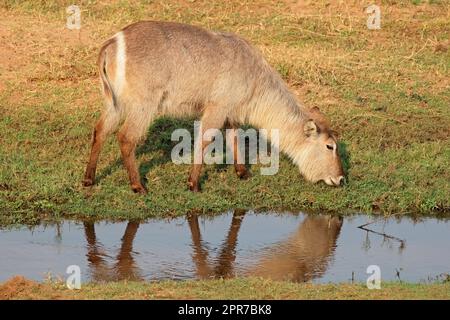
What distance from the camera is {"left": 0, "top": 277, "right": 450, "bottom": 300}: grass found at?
5.54 m

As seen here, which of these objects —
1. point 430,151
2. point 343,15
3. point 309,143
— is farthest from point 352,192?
point 343,15

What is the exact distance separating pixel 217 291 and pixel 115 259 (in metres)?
1.27

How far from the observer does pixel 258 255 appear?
699 cm

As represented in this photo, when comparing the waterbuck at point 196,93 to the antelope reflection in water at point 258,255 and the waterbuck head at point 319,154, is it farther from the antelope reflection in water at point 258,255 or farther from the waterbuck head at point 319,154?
the antelope reflection in water at point 258,255

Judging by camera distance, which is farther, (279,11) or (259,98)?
(279,11)

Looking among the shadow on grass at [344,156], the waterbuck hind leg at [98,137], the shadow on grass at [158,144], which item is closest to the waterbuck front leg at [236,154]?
the shadow on grass at [158,144]

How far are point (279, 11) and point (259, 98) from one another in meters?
3.91

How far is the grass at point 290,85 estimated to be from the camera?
7969mm

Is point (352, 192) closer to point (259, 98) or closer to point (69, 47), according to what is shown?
point (259, 98)

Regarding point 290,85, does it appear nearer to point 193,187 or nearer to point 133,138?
point 193,187

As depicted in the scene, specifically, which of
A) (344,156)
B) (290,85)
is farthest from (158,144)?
(290,85)

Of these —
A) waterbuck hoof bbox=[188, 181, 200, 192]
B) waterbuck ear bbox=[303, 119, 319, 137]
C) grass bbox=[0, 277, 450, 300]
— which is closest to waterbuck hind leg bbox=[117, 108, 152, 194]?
waterbuck hoof bbox=[188, 181, 200, 192]
